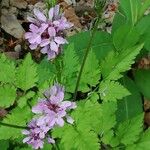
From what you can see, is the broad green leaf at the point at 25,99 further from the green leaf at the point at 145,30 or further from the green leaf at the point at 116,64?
the green leaf at the point at 145,30

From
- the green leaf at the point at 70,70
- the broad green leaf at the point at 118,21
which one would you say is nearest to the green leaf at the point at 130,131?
the green leaf at the point at 70,70

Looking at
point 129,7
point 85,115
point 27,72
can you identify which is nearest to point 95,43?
point 129,7

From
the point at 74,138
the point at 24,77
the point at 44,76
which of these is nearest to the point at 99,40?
the point at 44,76

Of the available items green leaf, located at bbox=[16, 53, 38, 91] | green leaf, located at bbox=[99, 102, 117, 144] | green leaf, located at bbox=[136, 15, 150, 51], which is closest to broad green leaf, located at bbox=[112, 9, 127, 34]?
green leaf, located at bbox=[136, 15, 150, 51]

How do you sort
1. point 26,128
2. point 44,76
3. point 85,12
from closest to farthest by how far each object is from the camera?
point 26,128 → point 44,76 → point 85,12

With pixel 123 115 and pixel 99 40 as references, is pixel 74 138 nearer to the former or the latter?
pixel 123 115

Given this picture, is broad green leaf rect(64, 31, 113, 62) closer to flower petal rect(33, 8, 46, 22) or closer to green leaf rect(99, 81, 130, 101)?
green leaf rect(99, 81, 130, 101)

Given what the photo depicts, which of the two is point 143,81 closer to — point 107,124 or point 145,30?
point 145,30
